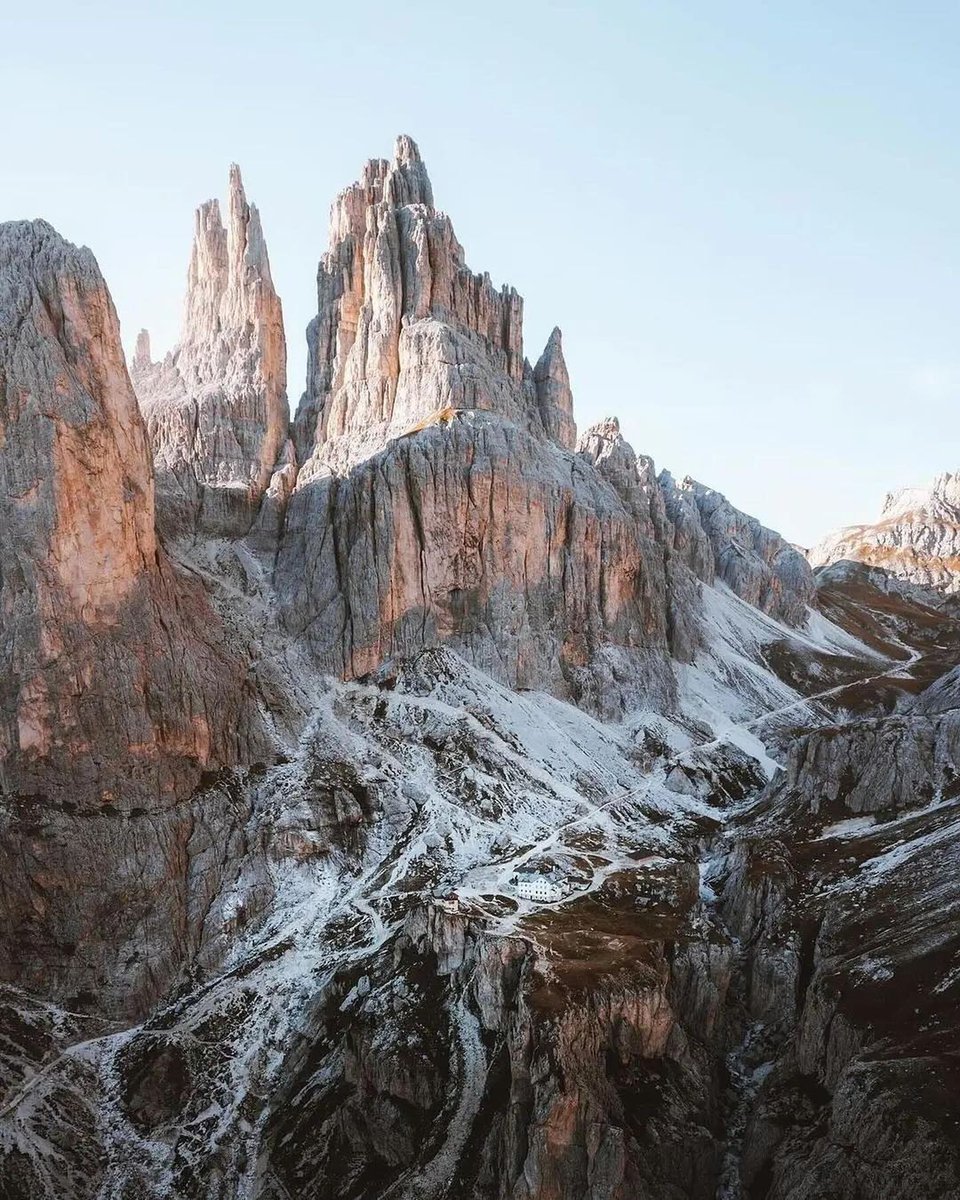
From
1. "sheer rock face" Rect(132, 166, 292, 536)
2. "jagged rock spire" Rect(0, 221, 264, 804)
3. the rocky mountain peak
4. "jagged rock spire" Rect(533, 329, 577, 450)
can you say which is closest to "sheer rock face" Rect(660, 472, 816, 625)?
"jagged rock spire" Rect(533, 329, 577, 450)

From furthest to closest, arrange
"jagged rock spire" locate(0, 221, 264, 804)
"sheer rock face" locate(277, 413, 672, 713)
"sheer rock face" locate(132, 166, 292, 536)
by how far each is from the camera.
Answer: "sheer rock face" locate(132, 166, 292, 536), "sheer rock face" locate(277, 413, 672, 713), "jagged rock spire" locate(0, 221, 264, 804)

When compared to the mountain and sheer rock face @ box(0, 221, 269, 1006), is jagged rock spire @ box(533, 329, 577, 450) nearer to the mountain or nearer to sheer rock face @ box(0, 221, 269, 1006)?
the mountain

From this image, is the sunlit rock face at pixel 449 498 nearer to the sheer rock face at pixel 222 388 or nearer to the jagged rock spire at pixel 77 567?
the sheer rock face at pixel 222 388

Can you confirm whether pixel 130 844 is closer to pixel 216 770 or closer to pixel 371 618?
A: pixel 216 770

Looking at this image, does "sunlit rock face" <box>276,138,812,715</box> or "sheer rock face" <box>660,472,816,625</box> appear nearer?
"sunlit rock face" <box>276,138,812,715</box>


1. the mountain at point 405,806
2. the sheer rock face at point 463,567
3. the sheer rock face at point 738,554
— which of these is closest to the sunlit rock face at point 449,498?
the sheer rock face at point 463,567

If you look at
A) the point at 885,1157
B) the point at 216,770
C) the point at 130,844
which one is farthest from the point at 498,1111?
the point at 216,770
